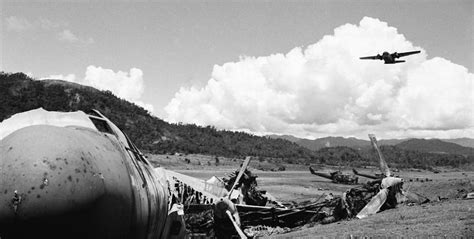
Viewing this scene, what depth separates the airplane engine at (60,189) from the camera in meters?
2.37

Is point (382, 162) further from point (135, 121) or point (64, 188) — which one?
point (135, 121)

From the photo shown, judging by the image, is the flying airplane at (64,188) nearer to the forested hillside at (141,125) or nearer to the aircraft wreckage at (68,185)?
the aircraft wreckage at (68,185)

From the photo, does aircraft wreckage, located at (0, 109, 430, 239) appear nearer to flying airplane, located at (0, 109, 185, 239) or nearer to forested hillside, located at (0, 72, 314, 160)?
flying airplane, located at (0, 109, 185, 239)

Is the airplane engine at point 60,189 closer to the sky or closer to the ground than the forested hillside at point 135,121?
closer to the ground

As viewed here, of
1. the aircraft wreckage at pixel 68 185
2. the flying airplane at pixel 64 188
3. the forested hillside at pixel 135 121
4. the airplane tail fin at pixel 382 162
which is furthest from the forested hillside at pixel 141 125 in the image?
the flying airplane at pixel 64 188

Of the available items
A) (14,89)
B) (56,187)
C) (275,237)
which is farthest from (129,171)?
(14,89)

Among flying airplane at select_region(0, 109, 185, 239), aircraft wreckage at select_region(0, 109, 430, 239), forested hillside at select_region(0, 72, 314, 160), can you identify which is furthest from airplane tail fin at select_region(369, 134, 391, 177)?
forested hillside at select_region(0, 72, 314, 160)

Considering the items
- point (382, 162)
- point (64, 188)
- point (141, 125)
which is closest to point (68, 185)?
point (64, 188)

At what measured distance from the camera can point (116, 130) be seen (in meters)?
4.25

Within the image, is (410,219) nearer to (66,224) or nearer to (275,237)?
(275,237)

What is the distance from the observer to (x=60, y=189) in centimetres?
244

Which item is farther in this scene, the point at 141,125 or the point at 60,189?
the point at 141,125

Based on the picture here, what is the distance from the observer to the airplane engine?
2371 mm

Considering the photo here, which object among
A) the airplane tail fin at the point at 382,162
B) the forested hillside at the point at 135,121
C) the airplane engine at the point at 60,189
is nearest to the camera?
the airplane engine at the point at 60,189
